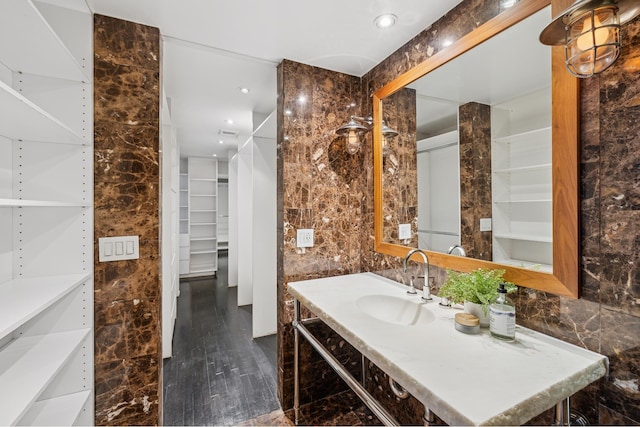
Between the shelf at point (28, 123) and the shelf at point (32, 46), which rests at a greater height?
the shelf at point (32, 46)

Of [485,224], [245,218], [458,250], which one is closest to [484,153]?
[485,224]

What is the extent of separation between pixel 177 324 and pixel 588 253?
3808mm

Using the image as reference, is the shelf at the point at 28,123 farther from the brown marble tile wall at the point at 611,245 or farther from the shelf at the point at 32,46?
the brown marble tile wall at the point at 611,245

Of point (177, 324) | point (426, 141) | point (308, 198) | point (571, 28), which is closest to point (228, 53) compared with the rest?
point (308, 198)

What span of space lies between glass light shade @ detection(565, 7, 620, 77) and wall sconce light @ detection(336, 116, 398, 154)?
1100 mm

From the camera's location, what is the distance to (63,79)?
4.65 feet

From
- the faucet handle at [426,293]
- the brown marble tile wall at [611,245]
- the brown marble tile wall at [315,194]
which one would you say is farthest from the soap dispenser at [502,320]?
the brown marble tile wall at [315,194]

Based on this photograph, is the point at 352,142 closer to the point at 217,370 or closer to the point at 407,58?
the point at 407,58

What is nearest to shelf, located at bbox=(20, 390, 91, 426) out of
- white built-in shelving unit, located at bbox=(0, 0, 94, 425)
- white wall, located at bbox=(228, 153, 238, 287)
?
white built-in shelving unit, located at bbox=(0, 0, 94, 425)

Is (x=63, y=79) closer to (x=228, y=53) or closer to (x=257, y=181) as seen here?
(x=228, y=53)

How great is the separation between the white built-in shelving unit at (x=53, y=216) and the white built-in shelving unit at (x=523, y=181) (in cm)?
191

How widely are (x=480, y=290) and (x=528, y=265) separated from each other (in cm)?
23

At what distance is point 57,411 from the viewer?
1.30 metres

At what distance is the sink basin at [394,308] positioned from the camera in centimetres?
144
